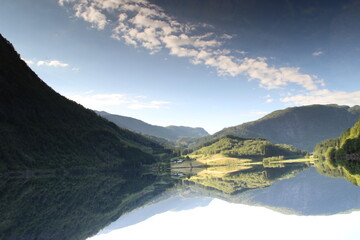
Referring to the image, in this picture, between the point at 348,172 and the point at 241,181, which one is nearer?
the point at 348,172

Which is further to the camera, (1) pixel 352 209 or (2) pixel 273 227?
(1) pixel 352 209

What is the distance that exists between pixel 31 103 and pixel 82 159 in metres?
55.7

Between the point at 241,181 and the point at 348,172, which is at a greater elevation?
the point at 348,172

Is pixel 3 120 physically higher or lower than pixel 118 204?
higher

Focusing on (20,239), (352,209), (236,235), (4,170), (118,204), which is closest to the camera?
(236,235)

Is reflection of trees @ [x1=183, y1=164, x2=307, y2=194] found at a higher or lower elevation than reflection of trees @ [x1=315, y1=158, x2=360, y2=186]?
lower

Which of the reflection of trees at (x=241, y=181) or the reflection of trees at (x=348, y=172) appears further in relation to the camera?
the reflection of trees at (x=241, y=181)

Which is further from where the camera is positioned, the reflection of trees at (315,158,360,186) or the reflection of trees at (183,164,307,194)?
the reflection of trees at (183,164,307,194)

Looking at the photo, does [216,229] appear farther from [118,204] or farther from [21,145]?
[21,145]

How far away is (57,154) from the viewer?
17600 cm

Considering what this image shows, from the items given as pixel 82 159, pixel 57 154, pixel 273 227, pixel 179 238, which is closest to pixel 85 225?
pixel 179 238

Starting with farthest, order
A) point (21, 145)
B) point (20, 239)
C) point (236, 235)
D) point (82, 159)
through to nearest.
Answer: point (82, 159)
point (21, 145)
point (20, 239)
point (236, 235)

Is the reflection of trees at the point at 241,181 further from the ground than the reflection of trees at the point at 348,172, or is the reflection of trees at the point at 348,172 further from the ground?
the reflection of trees at the point at 348,172

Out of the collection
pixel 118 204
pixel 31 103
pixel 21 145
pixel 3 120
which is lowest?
pixel 118 204
